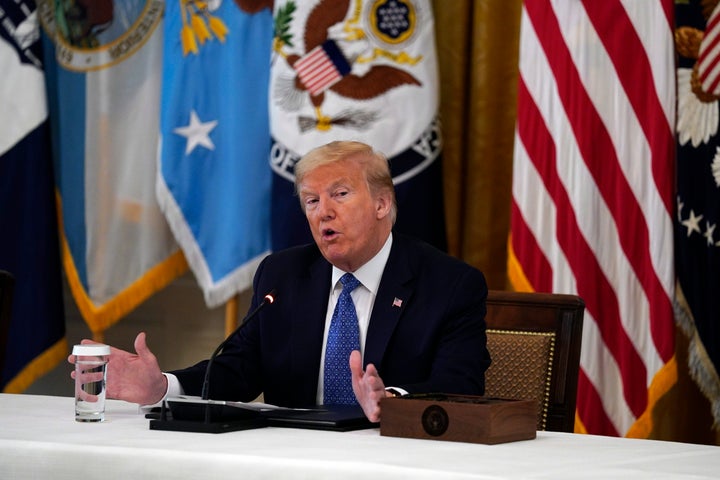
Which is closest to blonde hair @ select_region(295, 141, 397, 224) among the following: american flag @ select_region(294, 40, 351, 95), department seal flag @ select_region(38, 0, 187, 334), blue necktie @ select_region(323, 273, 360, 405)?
blue necktie @ select_region(323, 273, 360, 405)

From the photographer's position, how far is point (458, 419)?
1.84 m

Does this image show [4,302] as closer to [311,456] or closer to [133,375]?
[133,375]

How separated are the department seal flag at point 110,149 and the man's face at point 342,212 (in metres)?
2.20

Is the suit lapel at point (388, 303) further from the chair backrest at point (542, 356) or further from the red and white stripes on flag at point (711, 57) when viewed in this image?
the red and white stripes on flag at point (711, 57)

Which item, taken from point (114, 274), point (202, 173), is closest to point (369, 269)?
point (202, 173)

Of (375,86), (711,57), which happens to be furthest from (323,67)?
(711,57)

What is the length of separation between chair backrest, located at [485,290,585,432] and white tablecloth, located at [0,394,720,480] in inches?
24.9

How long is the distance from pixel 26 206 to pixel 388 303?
2.51 m

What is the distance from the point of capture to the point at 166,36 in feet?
15.1

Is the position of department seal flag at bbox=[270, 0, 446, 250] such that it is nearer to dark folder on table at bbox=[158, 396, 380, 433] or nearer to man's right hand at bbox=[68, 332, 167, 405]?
man's right hand at bbox=[68, 332, 167, 405]

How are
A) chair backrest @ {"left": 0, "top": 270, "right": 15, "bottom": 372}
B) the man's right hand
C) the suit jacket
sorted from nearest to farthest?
the man's right hand
the suit jacket
chair backrest @ {"left": 0, "top": 270, "right": 15, "bottom": 372}

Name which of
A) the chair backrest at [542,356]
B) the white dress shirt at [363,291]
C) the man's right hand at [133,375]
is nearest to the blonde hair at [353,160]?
the white dress shirt at [363,291]

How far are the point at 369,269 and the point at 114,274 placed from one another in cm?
231

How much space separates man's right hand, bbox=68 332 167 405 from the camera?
2.26 m
